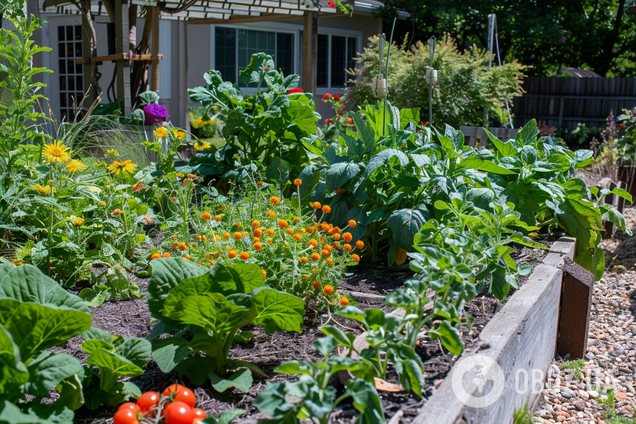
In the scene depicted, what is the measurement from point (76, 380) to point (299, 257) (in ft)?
3.08

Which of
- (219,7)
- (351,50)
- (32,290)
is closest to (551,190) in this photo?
(32,290)

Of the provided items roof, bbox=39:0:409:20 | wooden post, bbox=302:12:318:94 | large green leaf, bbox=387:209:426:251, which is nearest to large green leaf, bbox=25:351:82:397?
large green leaf, bbox=387:209:426:251

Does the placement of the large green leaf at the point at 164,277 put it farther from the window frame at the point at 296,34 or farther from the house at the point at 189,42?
the window frame at the point at 296,34

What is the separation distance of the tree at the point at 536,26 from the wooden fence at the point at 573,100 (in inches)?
47.5

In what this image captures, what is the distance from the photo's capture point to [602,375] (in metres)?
2.81

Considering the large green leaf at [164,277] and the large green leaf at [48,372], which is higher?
the large green leaf at [164,277]

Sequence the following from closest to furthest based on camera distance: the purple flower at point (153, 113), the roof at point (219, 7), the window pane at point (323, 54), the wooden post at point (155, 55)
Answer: the purple flower at point (153, 113)
the wooden post at point (155, 55)
the roof at point (219, 7)
the window pane at point (323, 54)

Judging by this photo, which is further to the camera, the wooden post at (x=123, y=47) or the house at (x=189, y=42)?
the house at (x=189, y=42)

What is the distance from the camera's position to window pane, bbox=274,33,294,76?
39.3 ft

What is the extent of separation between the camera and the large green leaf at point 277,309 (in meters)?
1.62

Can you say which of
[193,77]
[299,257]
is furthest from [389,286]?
[193,77]

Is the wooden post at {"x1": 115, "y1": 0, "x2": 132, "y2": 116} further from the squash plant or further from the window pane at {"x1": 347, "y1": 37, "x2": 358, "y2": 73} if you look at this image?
the window pane at {"x1": 347, "y1": 37, "x2": 358, "y2": 73}

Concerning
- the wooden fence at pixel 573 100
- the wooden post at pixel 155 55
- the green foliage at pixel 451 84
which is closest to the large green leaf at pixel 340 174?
the wooden post at pixel 155 55

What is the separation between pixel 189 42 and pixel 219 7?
9.86 ft
